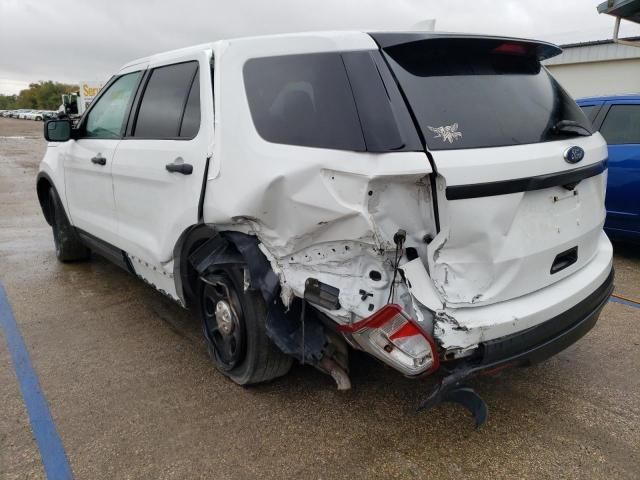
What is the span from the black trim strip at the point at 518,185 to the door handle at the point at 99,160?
278cm

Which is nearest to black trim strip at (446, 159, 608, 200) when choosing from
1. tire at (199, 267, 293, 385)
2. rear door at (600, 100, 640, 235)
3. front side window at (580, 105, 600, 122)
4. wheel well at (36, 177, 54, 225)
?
tire at (199, 267, 293, 385)

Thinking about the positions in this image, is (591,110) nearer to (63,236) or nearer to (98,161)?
(98,161)

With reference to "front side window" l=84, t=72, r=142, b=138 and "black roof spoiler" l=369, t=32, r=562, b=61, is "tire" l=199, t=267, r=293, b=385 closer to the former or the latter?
"black roof spoiler" l=369, t=32, r=562, b=61

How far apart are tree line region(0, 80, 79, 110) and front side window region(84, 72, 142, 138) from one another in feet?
337

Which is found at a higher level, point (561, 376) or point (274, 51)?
point (274, 51)

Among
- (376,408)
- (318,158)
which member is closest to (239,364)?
(376,408)

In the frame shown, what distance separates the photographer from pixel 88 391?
300 centimetres

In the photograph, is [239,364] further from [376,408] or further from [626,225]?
[626,225]

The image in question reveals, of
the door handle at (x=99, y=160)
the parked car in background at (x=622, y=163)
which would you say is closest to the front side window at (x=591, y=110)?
the parked car in background at (x=622, y=163)

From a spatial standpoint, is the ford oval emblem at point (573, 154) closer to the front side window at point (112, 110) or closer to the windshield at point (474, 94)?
the windshield at point (474, 94)

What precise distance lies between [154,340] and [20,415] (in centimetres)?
102

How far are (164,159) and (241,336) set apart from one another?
1.16m

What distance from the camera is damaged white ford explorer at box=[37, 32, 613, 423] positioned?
211 cm

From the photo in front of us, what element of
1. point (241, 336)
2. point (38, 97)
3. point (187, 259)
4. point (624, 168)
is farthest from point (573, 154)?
point (38, 97)
